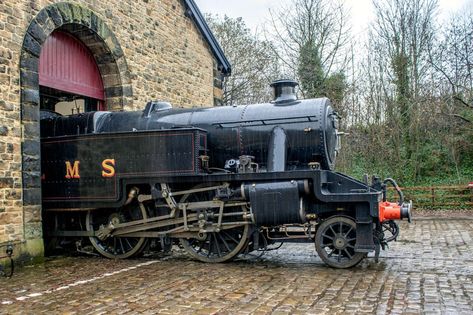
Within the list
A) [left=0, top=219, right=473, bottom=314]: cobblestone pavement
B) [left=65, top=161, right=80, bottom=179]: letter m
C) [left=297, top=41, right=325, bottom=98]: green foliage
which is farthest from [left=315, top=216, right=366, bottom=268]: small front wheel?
[left=297, top=41, right=325, bottom=98]: green foliage

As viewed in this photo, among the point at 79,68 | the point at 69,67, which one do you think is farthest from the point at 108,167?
the point at 79,68

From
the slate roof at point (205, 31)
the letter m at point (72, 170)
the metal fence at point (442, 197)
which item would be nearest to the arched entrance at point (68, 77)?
the letter m at point (72, 170)

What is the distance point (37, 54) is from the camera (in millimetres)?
8555

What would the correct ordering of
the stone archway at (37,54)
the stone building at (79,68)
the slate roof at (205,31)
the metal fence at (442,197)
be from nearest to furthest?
1. the stone building at (79,68)
2. the stone archway at (37,54)
3. the slate roof at (205,31)
4. the metal fence at (442,197)

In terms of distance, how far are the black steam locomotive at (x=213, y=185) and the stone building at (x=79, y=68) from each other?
0.69 metres

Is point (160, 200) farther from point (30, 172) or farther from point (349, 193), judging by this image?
point (349, 193)

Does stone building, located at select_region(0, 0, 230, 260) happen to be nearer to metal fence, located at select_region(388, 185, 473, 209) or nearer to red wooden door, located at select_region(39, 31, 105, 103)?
red wooden door, located at select_region(39, 31, 105, 103)

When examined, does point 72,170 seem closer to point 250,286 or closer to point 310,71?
point 250,286

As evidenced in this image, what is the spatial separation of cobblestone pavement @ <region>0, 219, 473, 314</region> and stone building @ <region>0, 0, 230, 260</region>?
1.45 m

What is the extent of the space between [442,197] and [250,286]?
12985 mm

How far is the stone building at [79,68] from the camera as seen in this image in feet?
26.1

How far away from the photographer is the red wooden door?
9445mm

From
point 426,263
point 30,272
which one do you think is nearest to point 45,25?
point 30,272

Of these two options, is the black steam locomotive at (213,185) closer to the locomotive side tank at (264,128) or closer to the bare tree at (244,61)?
the locomotive side tank at (264,128)
